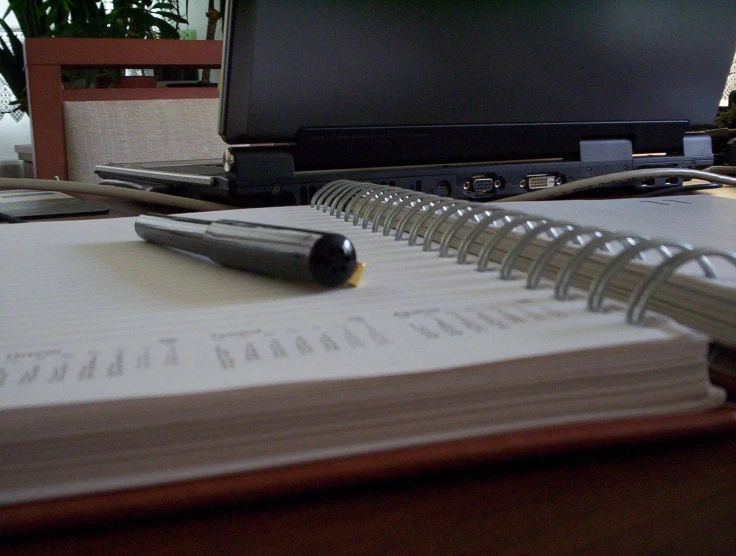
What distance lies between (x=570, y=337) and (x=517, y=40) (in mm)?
562

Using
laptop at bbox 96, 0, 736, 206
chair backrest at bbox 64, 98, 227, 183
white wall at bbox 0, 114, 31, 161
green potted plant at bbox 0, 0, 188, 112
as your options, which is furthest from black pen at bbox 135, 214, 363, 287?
white wall at bbox 0, 114, 31, 161

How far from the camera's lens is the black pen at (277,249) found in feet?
0.93

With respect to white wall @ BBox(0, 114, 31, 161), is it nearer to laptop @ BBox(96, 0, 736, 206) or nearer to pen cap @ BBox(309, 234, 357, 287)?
laptop @ BBox(96, 0, 736, 206)

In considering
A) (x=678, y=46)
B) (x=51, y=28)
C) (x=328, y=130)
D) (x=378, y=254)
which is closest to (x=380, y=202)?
(x=378, y=254)

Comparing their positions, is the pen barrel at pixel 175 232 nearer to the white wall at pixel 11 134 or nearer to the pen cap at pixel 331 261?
the pen cap at pixel 331 261

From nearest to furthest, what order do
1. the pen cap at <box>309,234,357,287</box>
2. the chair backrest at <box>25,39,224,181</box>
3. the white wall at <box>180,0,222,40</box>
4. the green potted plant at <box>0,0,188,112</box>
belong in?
the pen cap at <box>309,234,357,287</box>, the chair backrest at <box>25,39,224,181</box>, the green potted plant at <box>0,0,188,112</box>, the white wall at <box>180,0,222,40</box>

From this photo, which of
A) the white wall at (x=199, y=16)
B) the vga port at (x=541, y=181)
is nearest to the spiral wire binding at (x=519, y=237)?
the vga port at (x=541, y=181)

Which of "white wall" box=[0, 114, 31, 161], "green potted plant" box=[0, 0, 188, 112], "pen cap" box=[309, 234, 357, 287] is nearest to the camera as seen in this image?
"pen cap" box=[309, 234, 357, 287]

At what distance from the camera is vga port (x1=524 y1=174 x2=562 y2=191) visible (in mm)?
751

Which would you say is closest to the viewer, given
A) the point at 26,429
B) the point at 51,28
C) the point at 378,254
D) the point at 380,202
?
the point at 26,429

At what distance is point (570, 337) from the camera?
0.21m

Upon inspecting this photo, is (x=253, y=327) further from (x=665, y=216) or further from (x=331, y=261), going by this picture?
(x=665, y=216)

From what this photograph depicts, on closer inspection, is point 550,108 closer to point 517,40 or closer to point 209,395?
point 517,40

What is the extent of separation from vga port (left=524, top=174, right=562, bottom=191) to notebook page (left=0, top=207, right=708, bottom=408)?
1.42 feet
